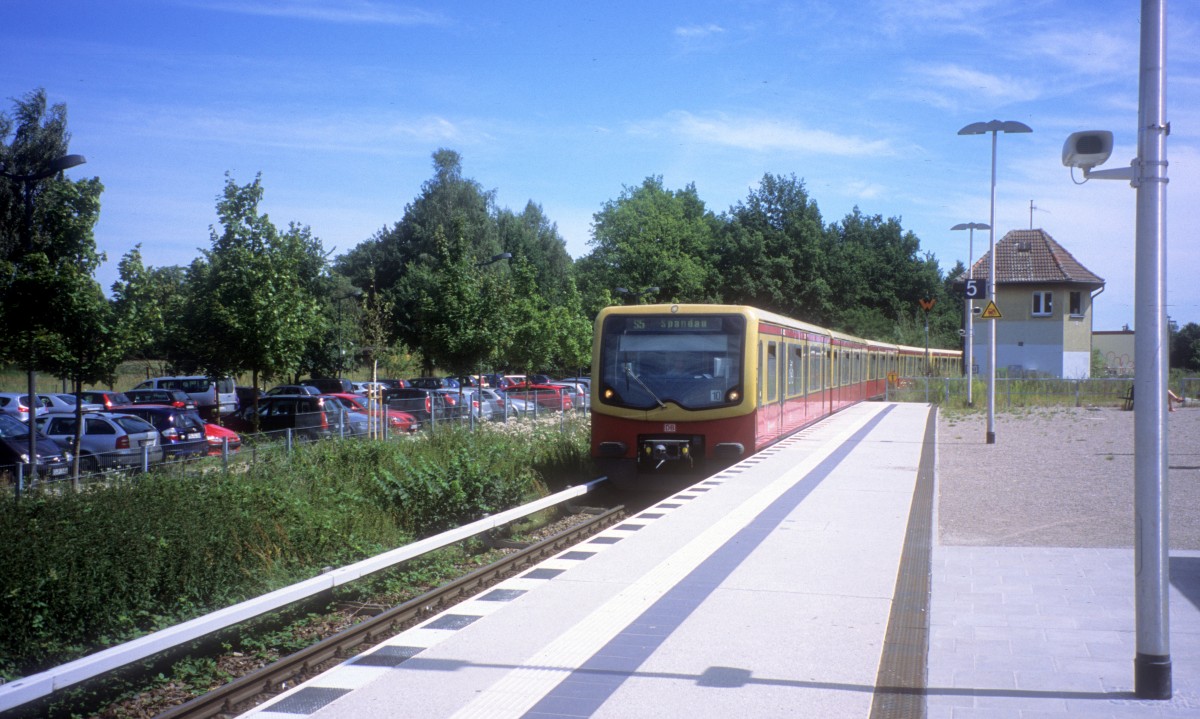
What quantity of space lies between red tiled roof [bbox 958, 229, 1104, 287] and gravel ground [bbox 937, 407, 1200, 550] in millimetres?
26621

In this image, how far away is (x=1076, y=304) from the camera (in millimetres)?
56031

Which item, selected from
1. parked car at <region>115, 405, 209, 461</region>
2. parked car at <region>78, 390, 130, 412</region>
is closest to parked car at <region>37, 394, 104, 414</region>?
parked car at <region>78, 390, 130, 412</region>

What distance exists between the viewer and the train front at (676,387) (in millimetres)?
16172

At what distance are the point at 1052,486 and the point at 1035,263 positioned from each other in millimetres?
44637

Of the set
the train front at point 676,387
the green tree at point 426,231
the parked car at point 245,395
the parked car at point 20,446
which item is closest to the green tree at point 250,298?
the parked car at point 20,446

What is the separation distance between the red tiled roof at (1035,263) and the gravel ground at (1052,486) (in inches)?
1048

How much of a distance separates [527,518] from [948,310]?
262 feet

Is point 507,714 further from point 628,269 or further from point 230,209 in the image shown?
point 628,269

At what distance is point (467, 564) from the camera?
1230 cm

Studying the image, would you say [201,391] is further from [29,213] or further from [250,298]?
[29,213]

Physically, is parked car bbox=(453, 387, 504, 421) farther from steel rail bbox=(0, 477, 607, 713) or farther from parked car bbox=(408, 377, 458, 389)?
steel rail bbox=(0, 477, 607, 713)

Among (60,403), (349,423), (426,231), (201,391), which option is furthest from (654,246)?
(349,423)

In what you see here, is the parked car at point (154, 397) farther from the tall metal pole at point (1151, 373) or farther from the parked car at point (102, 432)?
the tall metal pole at point (1151, 373)

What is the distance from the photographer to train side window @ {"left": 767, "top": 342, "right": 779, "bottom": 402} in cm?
1762
